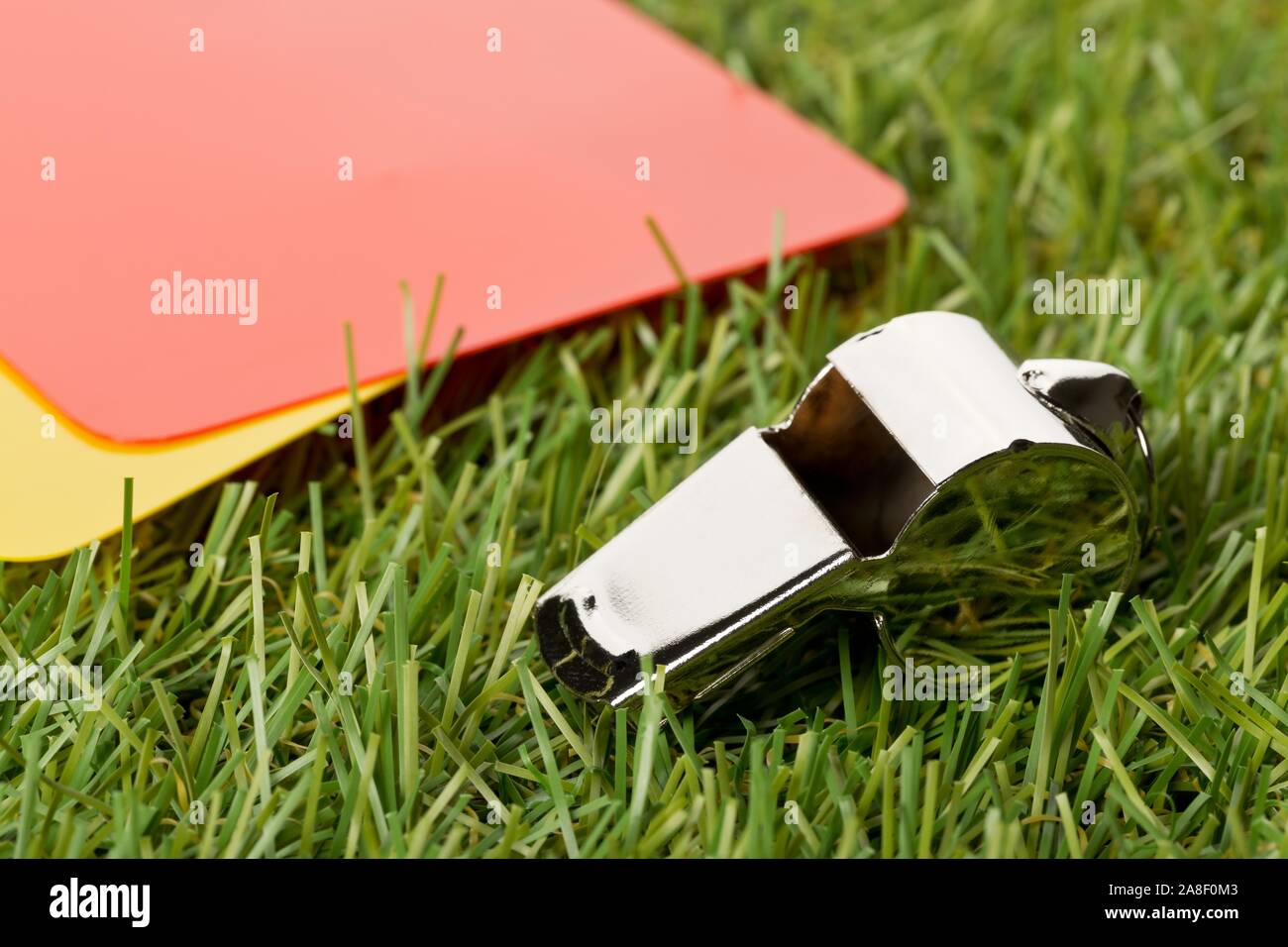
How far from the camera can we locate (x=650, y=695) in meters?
1.05

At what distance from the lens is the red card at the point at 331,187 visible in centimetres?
136

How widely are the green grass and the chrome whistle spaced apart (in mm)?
52

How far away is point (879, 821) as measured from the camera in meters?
1.05

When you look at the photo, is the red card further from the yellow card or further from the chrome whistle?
the chrome whistle

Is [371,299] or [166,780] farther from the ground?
[371,299]

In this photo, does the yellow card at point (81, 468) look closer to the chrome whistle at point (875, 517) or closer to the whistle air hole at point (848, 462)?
the chrome whistle at point (875, 517)

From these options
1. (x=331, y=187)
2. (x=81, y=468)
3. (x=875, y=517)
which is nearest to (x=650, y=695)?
(x=875, y=517)

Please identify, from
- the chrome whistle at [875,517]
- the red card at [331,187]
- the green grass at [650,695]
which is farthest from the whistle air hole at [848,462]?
the red card at [331,187]

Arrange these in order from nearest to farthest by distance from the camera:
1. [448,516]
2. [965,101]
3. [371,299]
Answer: [448,516], [371,299], [965,101]
